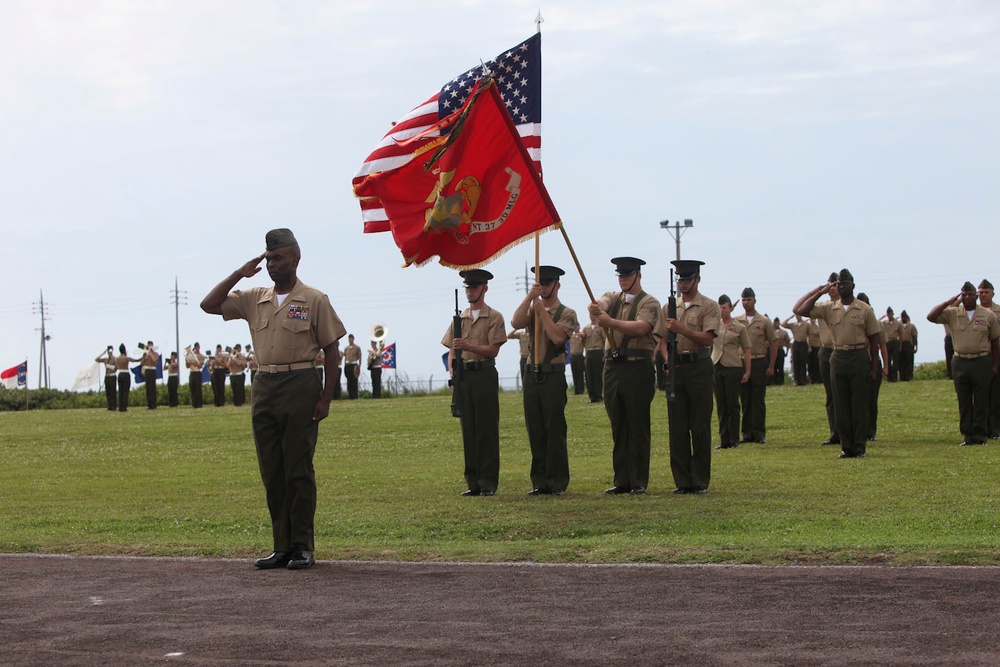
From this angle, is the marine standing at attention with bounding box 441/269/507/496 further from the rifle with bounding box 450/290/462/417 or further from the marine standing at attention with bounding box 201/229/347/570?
the marine standing at attention with bounding box 201/229/347/570

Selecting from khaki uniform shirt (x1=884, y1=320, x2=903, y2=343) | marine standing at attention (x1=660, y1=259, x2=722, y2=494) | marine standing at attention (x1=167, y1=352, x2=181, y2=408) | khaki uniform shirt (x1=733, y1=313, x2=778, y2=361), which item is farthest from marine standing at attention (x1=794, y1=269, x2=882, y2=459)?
marine standing at attention (x1=167, y1=352, x2=181, y2=408)

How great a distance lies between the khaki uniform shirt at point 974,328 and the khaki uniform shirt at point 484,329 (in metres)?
7.39

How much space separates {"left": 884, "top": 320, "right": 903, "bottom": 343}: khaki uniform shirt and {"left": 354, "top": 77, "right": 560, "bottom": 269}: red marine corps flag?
2591 cm

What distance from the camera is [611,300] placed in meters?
13.5

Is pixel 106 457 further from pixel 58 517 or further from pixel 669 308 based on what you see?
pixel 669 308

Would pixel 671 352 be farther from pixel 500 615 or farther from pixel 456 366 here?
pixel 500 615

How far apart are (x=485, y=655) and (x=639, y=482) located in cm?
783

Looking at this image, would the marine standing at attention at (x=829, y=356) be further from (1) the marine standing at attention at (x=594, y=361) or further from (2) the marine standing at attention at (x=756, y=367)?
(1) the marine standing at attention at (x=594, y=361)

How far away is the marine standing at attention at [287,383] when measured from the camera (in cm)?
937

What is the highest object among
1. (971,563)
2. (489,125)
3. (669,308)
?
(489,125)

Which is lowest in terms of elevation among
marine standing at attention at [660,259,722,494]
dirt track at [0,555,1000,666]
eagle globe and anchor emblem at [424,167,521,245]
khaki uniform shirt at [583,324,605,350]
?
dirt track at [0,555,1000,666]

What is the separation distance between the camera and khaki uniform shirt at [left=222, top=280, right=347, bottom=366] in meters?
9.41

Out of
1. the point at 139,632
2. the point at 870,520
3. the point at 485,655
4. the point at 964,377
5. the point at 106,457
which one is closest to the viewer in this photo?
the point at 485,655

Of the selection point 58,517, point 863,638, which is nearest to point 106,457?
point 58,517
